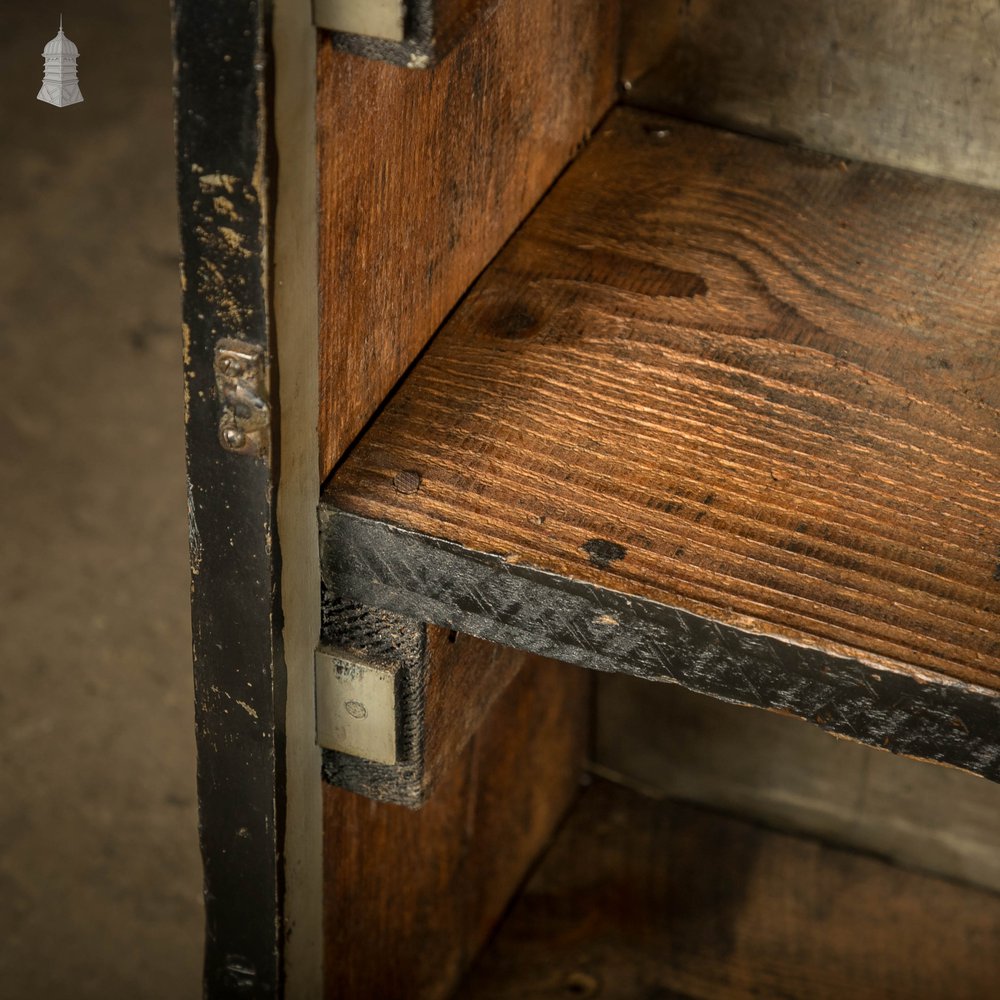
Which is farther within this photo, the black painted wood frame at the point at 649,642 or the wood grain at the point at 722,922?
the wood grain at the point at 722,922

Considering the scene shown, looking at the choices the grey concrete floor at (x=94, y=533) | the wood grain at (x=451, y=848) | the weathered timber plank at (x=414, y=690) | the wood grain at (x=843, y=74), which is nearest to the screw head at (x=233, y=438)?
the weathered timber plank at (x=414, y=690)

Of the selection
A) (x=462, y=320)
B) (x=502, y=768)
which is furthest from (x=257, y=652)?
(x=502, y=768)

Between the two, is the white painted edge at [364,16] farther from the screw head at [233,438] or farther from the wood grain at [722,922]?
the wood grain at [722,922]

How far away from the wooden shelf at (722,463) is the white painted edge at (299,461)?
3 centimetres

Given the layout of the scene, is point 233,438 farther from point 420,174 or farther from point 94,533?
point 94,533

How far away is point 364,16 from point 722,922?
99cm

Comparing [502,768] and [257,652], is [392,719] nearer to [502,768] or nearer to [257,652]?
[257,652]

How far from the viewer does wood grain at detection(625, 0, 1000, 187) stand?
1056 millimetres

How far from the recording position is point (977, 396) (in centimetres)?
88

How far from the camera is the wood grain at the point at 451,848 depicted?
1062mm

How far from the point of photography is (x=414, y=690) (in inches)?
35.4

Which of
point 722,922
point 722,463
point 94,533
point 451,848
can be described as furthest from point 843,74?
point 94,533

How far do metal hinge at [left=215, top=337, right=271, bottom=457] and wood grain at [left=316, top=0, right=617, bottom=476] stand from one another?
0.16 feet

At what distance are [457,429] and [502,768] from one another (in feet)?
1.73
